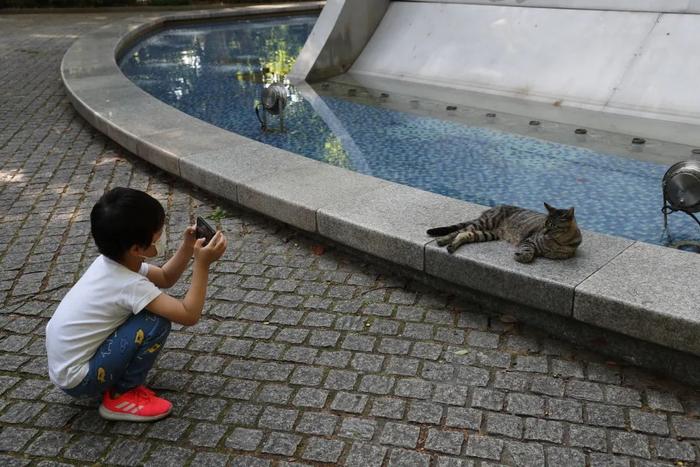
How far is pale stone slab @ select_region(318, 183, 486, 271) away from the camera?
13.2 feet

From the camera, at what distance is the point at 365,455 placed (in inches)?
109

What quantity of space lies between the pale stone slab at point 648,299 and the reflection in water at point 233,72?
3526 mm

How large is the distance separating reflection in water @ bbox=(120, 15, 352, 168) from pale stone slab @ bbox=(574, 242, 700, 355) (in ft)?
11.6

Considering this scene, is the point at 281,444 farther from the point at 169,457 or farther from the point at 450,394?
the point at 450,394

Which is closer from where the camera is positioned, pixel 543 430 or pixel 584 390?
pixel 543 430

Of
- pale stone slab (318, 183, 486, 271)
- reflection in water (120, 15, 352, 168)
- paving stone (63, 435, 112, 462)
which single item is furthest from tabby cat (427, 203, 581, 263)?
reflection in water (120, 15, 352, 168)

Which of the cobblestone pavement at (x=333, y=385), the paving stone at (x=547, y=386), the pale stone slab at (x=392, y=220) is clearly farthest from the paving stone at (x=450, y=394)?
the pale stone slab at (x=392, y=220)

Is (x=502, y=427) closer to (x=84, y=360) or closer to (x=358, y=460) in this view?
(x=358, y=460)

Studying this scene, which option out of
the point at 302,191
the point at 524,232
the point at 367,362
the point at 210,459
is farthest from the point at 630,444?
the point at 302,191

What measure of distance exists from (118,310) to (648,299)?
8.05ft

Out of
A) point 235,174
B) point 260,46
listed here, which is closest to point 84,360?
point 235,174

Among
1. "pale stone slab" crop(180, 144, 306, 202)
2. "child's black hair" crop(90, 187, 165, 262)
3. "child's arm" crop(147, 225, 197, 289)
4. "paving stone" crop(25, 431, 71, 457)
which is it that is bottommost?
"paving stone" crop(25, 431, 71, 457)

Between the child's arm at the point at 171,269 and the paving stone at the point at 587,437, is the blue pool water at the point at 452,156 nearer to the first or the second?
the paving stone at the point at 587,437

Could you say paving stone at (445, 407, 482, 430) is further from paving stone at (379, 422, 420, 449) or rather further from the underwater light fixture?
the underwater light fixture
